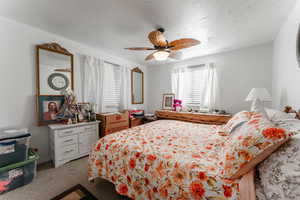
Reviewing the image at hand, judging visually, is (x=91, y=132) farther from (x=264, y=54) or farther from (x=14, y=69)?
(x=264, y=54)

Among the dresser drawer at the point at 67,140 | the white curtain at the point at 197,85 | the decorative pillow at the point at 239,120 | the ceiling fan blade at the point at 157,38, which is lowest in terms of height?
the dresser drawer at the point at 67,140

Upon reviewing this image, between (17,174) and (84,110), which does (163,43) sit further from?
(17,174)

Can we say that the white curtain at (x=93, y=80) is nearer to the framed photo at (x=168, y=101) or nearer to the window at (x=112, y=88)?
the window at (x=112, y=88)

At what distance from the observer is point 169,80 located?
4.07 meters

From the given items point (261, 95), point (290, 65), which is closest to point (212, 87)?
point (261, 95)

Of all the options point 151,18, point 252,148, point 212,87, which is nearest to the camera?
point 252,148

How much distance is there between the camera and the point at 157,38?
6.02 feet

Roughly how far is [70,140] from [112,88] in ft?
5.39

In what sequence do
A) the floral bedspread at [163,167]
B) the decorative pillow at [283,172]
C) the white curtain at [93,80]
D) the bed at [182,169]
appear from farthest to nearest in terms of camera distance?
the white curtain at [93,80] → the floral bedspread at [163,167] → the bed at [182,169] → the decorative pillow at [283,172]

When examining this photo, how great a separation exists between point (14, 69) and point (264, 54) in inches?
192

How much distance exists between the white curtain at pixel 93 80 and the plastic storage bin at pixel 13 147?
4.14 feet

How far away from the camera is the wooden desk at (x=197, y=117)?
2.75 metres

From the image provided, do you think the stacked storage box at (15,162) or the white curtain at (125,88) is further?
the white curtain at (125,88)

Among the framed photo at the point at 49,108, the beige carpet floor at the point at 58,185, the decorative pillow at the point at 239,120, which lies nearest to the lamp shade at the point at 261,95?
the decorative pillow at the point at 239,120
